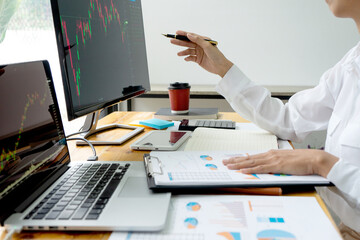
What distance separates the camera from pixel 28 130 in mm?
590

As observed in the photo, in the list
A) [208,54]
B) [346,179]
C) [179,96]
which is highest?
[208,54]

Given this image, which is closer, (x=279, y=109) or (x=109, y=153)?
(x=109, y=153)

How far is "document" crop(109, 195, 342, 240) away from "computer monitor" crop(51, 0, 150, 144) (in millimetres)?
395

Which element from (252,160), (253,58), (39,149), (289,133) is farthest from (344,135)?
(253,58)

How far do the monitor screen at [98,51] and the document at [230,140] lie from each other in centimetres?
27

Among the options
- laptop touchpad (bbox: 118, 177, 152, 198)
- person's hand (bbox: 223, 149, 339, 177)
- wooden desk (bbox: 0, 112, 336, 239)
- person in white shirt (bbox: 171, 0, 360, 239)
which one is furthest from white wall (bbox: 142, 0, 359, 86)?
laptop touchpad (bbox: 118, 177, 152, 198)

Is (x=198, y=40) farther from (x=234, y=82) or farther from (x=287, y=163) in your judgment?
(x=287, y=163)

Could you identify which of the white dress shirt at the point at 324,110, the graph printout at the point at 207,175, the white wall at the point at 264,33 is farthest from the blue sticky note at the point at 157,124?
the white wall at the point at 264,33

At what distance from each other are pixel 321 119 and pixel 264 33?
86 cm

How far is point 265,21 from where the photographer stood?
1765 mm

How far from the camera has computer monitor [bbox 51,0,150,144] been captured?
30.2 inches

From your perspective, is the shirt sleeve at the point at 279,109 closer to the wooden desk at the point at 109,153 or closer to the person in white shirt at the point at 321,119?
the person in white shirt at the point at 321,119

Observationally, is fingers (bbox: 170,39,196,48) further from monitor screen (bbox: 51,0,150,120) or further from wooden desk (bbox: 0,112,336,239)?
wooden desk (bbox: 0,112,336,239)

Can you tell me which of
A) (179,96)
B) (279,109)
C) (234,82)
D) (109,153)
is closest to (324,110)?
(279,109)
